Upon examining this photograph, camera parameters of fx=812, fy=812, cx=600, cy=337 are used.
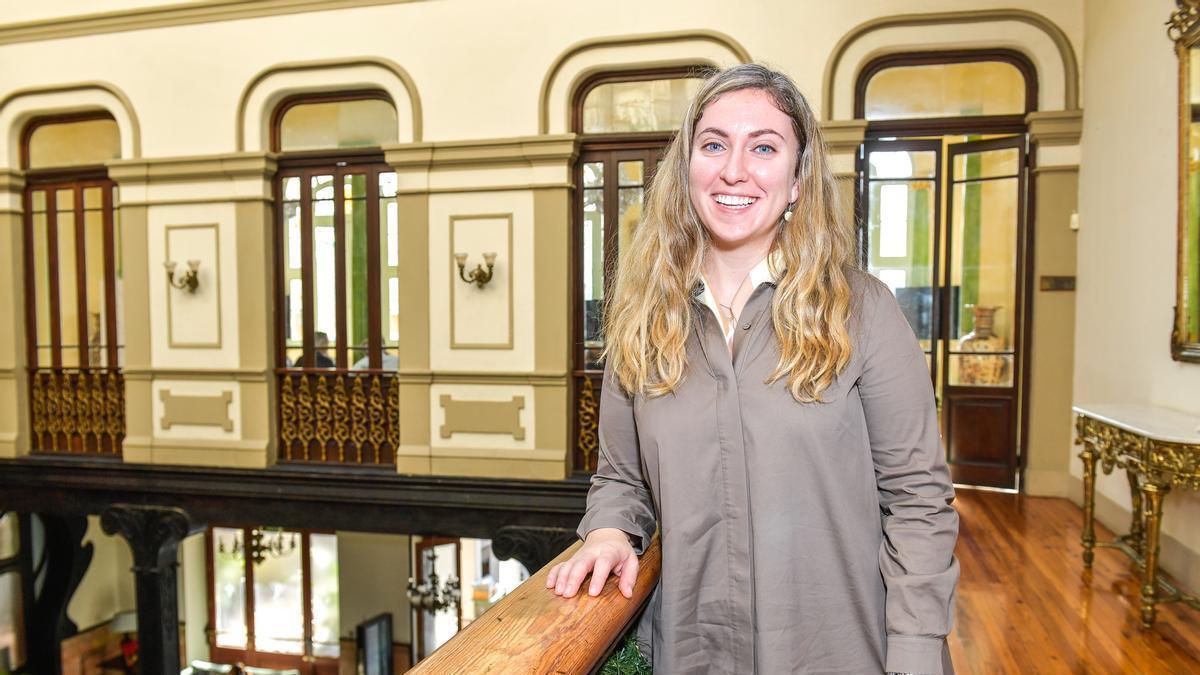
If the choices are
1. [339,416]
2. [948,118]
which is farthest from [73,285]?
[948,118]

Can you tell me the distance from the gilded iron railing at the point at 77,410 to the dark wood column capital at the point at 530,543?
4.01 metres

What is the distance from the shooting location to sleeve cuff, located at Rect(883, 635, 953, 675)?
1163 mm

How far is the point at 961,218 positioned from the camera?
6.30 m

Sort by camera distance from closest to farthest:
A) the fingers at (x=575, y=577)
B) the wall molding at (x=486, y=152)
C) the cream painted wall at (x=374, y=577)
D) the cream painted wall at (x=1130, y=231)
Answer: the fingers at (x=575, y=577) → the cream painted wall at (x=1130, y=231) → the wall molding at (x=486, y=152) → the cream painted wall at (x=374, y=577)

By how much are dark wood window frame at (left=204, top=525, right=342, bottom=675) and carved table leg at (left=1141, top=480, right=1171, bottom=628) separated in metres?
9.68

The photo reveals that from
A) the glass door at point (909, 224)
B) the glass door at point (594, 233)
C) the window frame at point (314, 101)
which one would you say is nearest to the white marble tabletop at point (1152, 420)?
the glass door at point (909, 224)

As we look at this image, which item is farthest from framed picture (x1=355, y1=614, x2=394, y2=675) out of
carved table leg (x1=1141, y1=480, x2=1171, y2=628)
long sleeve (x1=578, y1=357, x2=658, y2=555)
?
long sleeve (x1=578, y1=357, x2=658, y2=555)

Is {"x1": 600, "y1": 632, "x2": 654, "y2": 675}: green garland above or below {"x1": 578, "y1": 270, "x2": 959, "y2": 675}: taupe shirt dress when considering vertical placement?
below

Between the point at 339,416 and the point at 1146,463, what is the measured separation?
5.79 meters

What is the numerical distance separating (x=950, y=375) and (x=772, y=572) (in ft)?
18.9

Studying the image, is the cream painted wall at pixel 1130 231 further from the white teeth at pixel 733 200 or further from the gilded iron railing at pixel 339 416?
the gilded iron railing at pixel 339 416

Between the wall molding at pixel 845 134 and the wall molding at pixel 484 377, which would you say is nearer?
the wall molding at pixel 845 134

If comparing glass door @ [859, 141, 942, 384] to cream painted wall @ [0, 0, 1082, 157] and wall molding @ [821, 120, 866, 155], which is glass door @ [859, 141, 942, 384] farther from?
cream painted wall @ [0, 0, 1082, 157]

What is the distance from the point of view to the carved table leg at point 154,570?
23.1ft
